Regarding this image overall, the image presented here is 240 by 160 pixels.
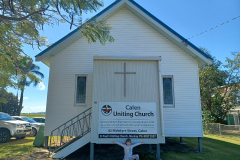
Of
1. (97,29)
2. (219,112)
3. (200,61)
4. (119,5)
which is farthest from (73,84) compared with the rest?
(219,112)

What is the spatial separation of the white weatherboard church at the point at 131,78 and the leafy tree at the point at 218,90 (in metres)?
13.0

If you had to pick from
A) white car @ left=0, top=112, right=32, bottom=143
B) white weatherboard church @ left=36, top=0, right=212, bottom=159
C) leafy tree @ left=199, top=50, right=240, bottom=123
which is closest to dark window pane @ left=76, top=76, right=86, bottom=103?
white weatherboard church @ left=36, top=0, right=212, bottom=159

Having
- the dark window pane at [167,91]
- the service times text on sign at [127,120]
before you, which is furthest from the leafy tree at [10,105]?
the service times text on sign at [127,120]

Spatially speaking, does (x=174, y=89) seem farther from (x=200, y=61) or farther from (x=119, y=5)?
(x=119, y=5)

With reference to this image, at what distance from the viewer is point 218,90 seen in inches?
830

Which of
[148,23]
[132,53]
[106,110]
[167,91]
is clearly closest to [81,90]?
[106,110]

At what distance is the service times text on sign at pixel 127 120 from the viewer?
6168mm

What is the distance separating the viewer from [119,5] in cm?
902

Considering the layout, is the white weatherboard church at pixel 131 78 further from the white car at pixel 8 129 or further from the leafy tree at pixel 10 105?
the leafy tree at pixel 10 105

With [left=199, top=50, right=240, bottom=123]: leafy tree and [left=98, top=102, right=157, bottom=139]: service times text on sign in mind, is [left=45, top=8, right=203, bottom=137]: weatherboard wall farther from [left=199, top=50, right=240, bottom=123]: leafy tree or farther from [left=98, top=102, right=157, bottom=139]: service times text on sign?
[left=199, top=50, right=240, bottom=123]: leafy tree

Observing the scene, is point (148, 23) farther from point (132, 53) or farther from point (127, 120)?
point (127, 120)

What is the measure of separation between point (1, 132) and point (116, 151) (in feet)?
24.5

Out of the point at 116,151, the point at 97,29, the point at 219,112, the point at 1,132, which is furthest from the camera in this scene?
the point at 219,112

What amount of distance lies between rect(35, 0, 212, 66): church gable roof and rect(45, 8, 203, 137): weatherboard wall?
23cm
